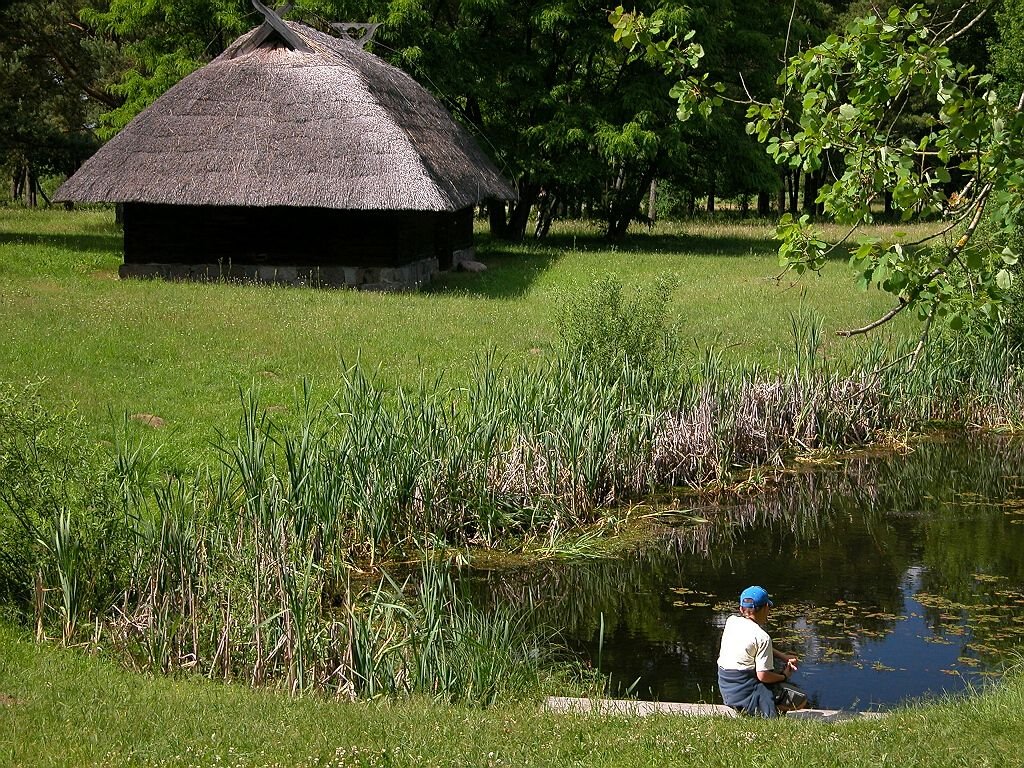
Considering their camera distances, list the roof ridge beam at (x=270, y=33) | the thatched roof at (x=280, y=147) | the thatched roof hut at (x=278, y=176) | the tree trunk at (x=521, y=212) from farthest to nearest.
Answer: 1. the tree trunk at (x=521, y=212)
2. the roof ridge beam at (x=270, y=33)
3. the thatched roof hut at (x=278, y=176)
4. the thatched roof at (x=280, y=147)

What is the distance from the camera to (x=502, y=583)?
884 centimetres

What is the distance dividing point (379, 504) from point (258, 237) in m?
13.1

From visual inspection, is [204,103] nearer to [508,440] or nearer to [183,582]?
[508,440]

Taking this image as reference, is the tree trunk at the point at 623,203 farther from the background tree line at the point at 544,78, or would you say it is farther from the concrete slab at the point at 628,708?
the concrete slab at the point at 628,708

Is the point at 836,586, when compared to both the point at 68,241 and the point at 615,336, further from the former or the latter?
the point at 68,241

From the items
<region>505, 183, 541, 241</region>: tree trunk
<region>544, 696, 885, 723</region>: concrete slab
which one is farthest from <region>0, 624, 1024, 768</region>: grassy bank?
<region>505, 183, 541, 241</region>: tree trunk

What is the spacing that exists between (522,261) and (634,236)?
778cm

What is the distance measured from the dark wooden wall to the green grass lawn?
3.09 feet

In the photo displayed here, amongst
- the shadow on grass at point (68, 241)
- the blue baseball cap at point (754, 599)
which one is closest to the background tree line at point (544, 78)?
the shadow on grass at point (68, 241)

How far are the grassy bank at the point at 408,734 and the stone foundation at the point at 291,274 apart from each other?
1479 cm

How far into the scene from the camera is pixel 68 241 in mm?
24984

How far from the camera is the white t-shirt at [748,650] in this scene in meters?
6.22

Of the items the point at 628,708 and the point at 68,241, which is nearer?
the point at 628,708

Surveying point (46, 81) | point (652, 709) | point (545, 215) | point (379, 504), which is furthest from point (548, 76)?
point (652, 709)
